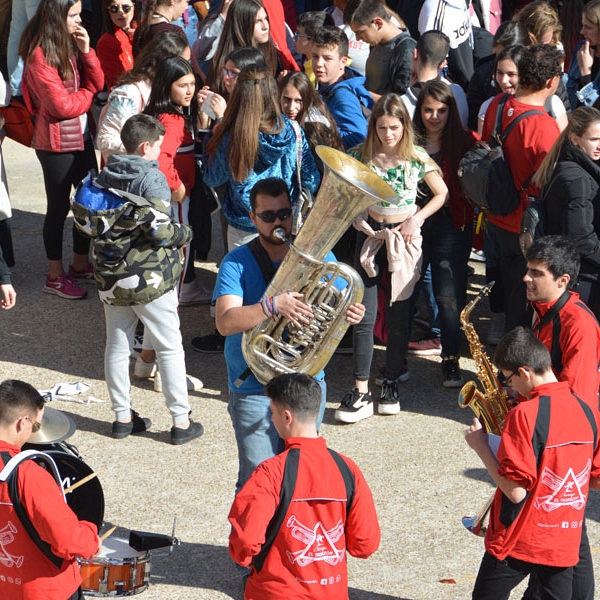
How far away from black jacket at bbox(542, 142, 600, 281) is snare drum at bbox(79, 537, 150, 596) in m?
2.86

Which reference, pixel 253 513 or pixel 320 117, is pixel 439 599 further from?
pixel 320 117

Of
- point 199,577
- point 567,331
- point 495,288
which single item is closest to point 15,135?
point 495,288

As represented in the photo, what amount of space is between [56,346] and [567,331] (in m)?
3.83

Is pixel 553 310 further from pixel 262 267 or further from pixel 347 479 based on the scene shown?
pixel 347 479

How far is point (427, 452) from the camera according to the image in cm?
572

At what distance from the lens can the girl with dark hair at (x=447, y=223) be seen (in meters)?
6.21

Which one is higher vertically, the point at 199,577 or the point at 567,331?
the point at 567,331

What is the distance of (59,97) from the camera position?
7039mm

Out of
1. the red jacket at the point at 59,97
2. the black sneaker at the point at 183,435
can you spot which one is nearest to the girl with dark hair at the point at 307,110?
the red jacket at the point at 59,97

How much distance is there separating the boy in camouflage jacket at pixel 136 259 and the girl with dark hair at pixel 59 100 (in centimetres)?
159

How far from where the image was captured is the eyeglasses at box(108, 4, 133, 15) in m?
7.55

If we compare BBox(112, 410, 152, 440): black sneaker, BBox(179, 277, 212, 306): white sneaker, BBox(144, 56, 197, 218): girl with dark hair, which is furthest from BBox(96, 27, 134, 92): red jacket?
BBox(112, 410, 152, 440): black sneaker

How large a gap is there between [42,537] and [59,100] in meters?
4.19

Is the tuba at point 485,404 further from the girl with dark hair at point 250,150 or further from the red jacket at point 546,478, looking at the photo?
the girl with dark hair at point 250,150
